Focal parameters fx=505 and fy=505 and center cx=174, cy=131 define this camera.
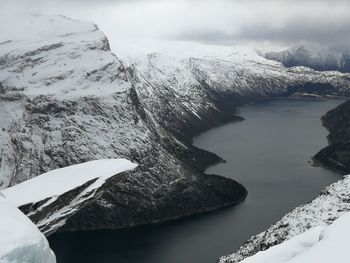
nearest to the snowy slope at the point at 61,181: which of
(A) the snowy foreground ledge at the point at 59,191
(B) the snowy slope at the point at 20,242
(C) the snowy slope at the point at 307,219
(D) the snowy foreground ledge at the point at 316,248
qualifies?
(A) the snowy foreground ledge at the point at 59,191

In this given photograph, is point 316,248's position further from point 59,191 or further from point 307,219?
point 59,191

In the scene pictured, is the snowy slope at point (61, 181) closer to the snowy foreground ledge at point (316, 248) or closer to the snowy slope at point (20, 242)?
the snowy slope at point (20, 242)

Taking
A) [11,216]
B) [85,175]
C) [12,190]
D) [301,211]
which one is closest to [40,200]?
[12,190]

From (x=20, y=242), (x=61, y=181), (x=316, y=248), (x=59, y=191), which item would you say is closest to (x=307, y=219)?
(x=59, y=191)

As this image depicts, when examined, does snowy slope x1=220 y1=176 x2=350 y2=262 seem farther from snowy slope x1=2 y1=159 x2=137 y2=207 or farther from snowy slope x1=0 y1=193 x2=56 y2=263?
snowy slope x1=0 y1=193 x2=56 y2=263

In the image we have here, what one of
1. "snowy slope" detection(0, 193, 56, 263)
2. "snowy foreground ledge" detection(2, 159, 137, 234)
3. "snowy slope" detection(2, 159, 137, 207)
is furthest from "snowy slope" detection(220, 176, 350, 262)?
"snowy slope" detection(0, 193, 56, 263)
